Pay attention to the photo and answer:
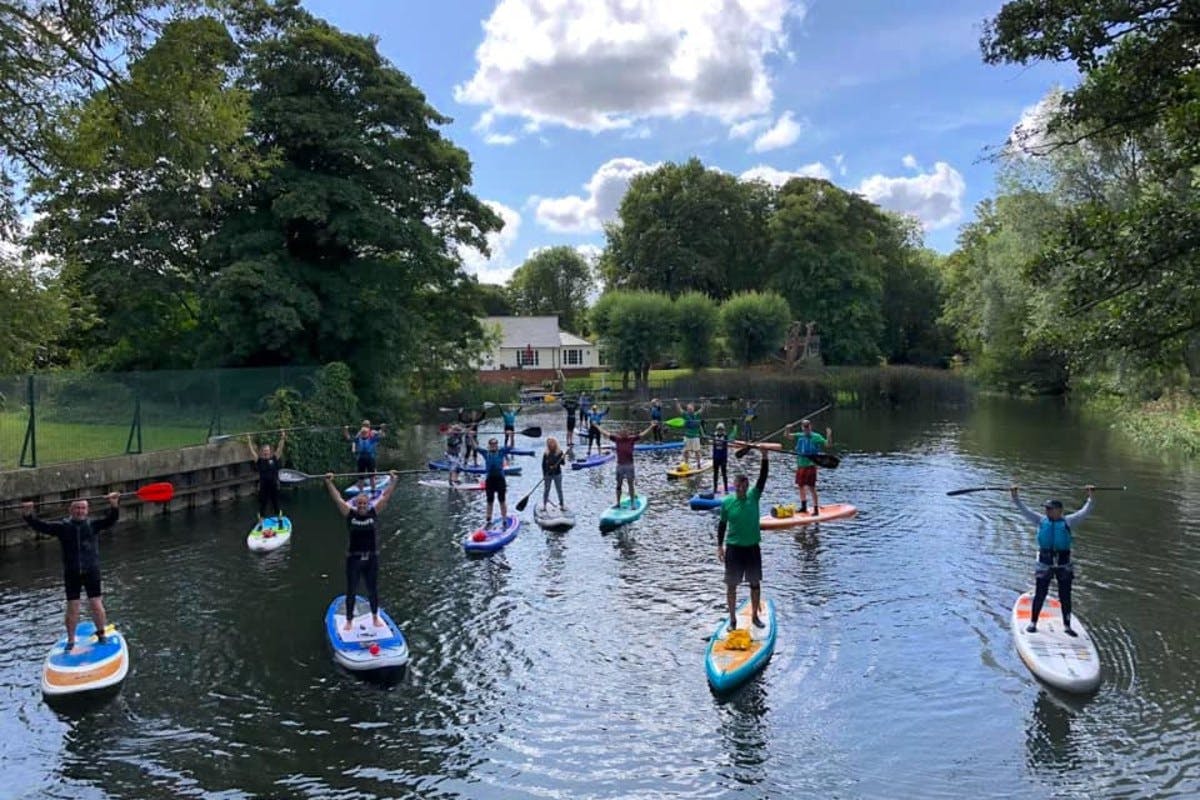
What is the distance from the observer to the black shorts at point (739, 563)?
12.4m

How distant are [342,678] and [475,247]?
26.7 m

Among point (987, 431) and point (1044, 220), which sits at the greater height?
point (1044, 220)

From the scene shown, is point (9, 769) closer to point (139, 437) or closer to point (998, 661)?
point (998, 661)

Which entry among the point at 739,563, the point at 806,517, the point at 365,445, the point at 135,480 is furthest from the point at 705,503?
the point at 135,480

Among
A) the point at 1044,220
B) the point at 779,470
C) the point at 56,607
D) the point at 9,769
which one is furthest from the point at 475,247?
the point at 9,769

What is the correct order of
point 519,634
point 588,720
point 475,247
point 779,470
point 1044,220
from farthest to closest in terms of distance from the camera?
1. point 1044,220
2. point 475,247
3. point 779,470
4. point 519,634
5. point 588,720

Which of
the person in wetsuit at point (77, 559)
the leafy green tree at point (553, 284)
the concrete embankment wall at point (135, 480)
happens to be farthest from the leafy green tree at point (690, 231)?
the person in wetsuit at point (77, 559)

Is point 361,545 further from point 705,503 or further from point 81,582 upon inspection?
point 705,503

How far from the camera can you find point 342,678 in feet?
38.5

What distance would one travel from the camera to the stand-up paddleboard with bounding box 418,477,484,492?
26.3 meters

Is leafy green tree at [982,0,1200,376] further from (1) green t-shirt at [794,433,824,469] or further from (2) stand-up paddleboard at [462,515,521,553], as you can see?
(2) stand-up paddleboard at [462,515,521,553]

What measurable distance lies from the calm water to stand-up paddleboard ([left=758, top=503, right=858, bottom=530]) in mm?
675

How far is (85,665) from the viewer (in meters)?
11.4

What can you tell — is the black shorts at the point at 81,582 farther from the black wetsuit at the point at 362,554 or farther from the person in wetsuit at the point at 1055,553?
the person in wetsuit at the point at 1055,553
